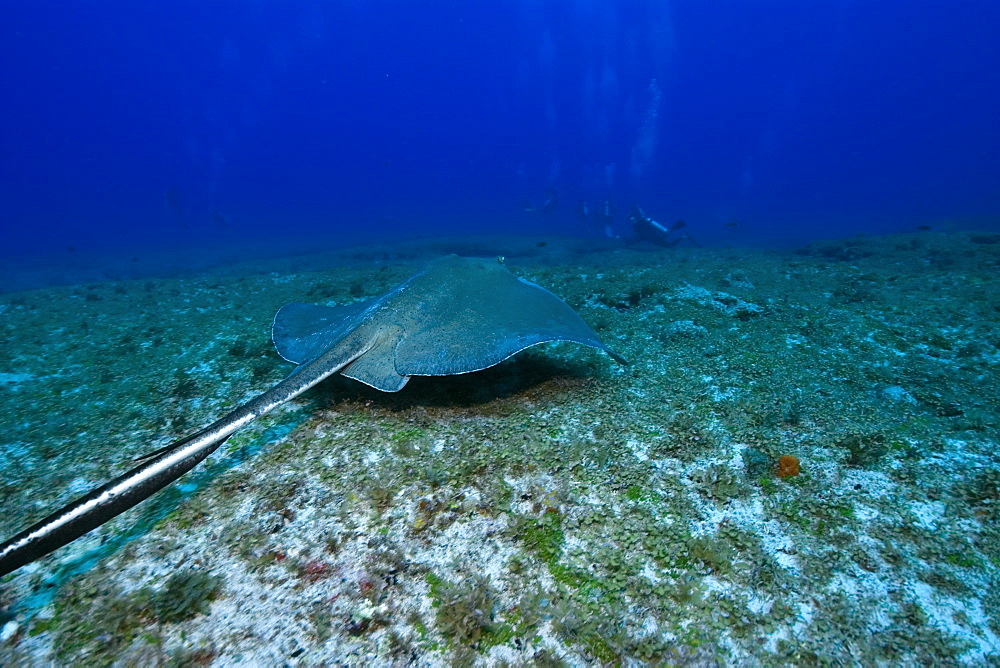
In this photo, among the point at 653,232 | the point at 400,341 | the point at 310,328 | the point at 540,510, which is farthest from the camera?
the point at 653,232

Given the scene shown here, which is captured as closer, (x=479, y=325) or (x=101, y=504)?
(x=101, y=504)

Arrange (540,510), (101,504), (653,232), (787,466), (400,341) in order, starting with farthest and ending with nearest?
1. (653,232)
2. (400,341)
3. (787,466)
4. (540,510)
5. (101,504)

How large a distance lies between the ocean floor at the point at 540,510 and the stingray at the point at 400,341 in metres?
0.47

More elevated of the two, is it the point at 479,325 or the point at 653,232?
the point at 479,325

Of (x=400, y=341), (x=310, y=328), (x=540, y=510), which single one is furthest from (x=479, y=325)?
(x=310, y=328)

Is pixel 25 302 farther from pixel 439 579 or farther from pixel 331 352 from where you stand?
pixel 439 579

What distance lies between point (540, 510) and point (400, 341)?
1.59 m

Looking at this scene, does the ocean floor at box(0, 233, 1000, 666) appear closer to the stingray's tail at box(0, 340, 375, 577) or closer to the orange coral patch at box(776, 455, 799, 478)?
the orange coral patch at box(776, 455, 799, 478)

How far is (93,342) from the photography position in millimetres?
5254

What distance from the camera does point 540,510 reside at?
99.1 inches

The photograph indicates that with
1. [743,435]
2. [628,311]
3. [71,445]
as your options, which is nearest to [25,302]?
[71,445]

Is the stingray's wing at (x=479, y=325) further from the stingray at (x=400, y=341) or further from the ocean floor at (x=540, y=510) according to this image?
the ocean floor at (x=540, y=510)

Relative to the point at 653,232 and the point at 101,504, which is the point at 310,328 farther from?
the point at 653,232

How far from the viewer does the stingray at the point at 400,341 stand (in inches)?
75.4
